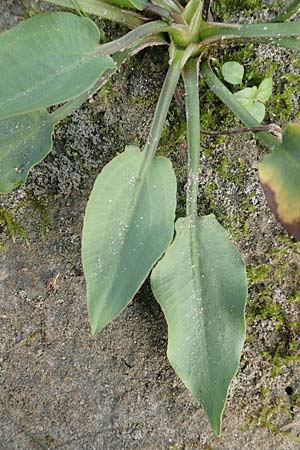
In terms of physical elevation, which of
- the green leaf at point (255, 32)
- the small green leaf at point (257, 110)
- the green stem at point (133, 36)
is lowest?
the small green leaf at point (257, 110)

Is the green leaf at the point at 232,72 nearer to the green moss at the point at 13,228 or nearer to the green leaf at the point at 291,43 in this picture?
the green leaf at the point at 291,43

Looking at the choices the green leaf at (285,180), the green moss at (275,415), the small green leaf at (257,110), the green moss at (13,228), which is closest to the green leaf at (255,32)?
the small green leaf at (257,110)

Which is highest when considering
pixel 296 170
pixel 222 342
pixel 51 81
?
pixel 51 81

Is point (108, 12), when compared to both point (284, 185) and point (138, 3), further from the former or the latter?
point (284, 185)

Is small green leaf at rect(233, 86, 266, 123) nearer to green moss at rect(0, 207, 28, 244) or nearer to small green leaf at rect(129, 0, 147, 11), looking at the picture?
small green leaf at rect(129, 0, 147, 11)

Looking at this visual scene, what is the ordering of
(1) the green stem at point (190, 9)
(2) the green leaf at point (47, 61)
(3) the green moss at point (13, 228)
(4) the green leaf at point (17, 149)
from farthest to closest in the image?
1. (3) the green moss at point (13, 228)
2. (1) the green stem at point (190, 9)
3. (4) the green leaf at point (17, 149)
4. (2) the green leaf at point (47, 61)

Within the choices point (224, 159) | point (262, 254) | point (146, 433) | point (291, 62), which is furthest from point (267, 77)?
point (146, 433)

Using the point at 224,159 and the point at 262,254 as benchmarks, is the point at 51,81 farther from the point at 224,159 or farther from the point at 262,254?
the point at 262,254
